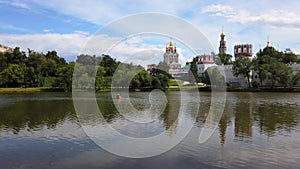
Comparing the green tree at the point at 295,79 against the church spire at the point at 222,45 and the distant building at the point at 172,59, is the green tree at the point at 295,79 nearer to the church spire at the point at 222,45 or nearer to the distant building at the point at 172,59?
the distant building at the point at 172,59

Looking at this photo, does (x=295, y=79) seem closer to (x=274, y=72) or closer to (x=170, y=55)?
(x=274, y=72)

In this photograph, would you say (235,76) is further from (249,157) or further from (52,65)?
(249,157)

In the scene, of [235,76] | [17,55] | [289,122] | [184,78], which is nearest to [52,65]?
[17,55]

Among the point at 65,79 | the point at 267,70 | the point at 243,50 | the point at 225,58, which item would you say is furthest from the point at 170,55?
the point at 65,79

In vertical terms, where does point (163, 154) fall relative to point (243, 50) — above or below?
below

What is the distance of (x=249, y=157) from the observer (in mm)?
9078

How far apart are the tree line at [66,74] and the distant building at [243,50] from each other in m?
41.5

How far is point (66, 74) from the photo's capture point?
54.7m

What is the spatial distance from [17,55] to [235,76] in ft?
168

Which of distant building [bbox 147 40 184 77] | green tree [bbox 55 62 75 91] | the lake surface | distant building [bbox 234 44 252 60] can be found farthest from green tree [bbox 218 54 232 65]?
the lake surface

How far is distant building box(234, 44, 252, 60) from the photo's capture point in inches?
3807

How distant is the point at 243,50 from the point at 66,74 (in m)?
65.5

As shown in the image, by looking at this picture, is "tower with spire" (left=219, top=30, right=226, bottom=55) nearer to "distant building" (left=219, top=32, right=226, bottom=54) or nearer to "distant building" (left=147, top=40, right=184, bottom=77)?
"distant building" (left=219, top=32, right=226, bottom=54)

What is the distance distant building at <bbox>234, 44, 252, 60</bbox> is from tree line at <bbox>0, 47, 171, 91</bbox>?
136 feet
